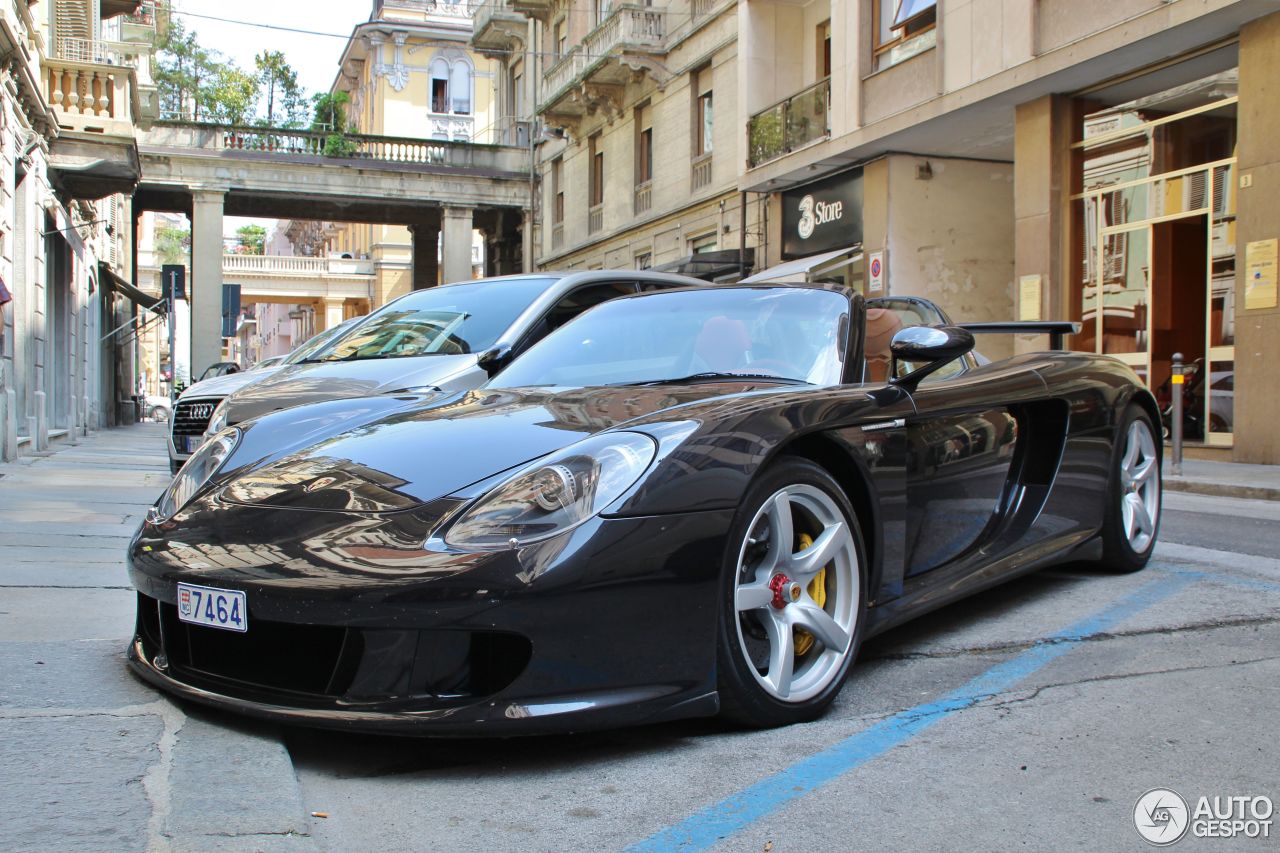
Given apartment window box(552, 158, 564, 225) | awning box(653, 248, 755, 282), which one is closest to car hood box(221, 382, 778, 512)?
awning box(653, 248, 755, 282)

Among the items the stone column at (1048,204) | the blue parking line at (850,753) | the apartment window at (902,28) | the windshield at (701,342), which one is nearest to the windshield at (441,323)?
the windshield at (701,342)

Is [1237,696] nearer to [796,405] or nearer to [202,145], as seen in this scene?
[796,405]

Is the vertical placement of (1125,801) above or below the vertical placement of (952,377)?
below

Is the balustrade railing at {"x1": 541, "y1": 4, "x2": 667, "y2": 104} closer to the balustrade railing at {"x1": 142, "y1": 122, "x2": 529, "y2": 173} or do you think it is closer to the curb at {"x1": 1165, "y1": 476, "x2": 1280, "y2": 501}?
the balustrade railing at {"x1": 142, "y1": 122, "x2": 529, "y2": 173}

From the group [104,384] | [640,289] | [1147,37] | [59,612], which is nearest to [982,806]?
[59,612]

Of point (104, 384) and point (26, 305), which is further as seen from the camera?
point (104, 384)

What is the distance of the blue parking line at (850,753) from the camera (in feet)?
7.20

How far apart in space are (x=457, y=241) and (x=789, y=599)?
3112 centimetres

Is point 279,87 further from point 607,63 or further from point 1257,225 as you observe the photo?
point 1257,225

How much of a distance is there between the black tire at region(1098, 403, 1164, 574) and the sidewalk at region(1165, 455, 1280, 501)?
4947 millimetres

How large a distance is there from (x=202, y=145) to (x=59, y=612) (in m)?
29.5

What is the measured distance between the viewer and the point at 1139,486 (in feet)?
15.8

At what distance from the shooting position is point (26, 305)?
46.9 feet

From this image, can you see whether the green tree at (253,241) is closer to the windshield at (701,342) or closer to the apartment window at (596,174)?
the apartment window at (596,174)
